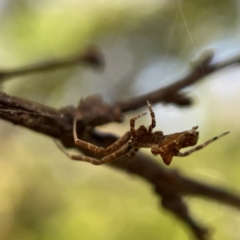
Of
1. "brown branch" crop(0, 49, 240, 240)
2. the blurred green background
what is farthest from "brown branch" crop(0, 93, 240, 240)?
the blurred green background

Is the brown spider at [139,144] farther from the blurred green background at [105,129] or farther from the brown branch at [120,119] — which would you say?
the blurred green background at [105,129]

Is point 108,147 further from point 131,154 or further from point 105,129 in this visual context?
point 105,129

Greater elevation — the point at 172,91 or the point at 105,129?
the point at 172,91

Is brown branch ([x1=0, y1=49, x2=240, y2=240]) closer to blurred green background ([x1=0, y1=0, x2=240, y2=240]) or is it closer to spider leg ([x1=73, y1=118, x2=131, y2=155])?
spider leg ([x1=73, y1=118, x2=131, y2=155])

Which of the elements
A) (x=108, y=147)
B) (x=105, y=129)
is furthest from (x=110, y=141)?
(x=105, y=129)

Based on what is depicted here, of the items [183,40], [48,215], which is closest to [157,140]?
[183,40]
